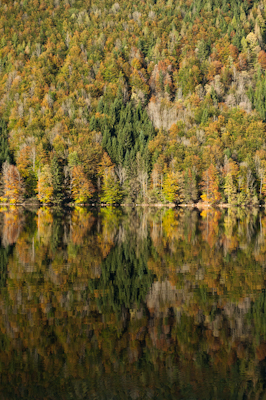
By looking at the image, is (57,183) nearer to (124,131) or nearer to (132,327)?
(124,131)

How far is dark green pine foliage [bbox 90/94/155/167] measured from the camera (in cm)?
15650

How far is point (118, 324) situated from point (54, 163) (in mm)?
106073

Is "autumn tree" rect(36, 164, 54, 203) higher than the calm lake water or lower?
higher

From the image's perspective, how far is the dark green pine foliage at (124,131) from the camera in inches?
6161

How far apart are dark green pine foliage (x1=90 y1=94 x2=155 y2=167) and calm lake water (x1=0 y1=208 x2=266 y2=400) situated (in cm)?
12272

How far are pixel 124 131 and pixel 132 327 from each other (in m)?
163

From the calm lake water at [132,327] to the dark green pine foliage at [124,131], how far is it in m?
123

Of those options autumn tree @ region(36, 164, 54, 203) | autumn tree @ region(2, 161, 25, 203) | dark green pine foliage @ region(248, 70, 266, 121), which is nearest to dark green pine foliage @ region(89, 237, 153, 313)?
autumn tree @ region(36, 164, 54, 203)

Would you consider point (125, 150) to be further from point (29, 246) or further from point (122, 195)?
point (29, 246)

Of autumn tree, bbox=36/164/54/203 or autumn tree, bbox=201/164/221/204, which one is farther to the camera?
autumn tree, bbox=201/164/221/204

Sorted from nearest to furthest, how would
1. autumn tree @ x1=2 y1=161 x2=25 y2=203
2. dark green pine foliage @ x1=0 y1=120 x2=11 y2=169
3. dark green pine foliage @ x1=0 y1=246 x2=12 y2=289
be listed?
dark green pine foliage @ x1=0 y1=246 x2=12 y2=289
autumn tree @ x1=2 y1=161 x2=25 y2=203
dark green pine foliage @ x1=0 y1=120 x2=11 y2=169

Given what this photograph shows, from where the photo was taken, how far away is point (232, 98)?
18638 centimetres

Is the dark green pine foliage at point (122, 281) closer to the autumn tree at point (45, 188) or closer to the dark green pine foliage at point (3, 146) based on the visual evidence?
the autumn tree at point (45, 188)

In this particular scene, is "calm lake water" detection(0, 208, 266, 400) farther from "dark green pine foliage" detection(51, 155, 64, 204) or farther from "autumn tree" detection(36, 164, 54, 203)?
"dark green pine foliage" detection(51, 155, 64, 204)
